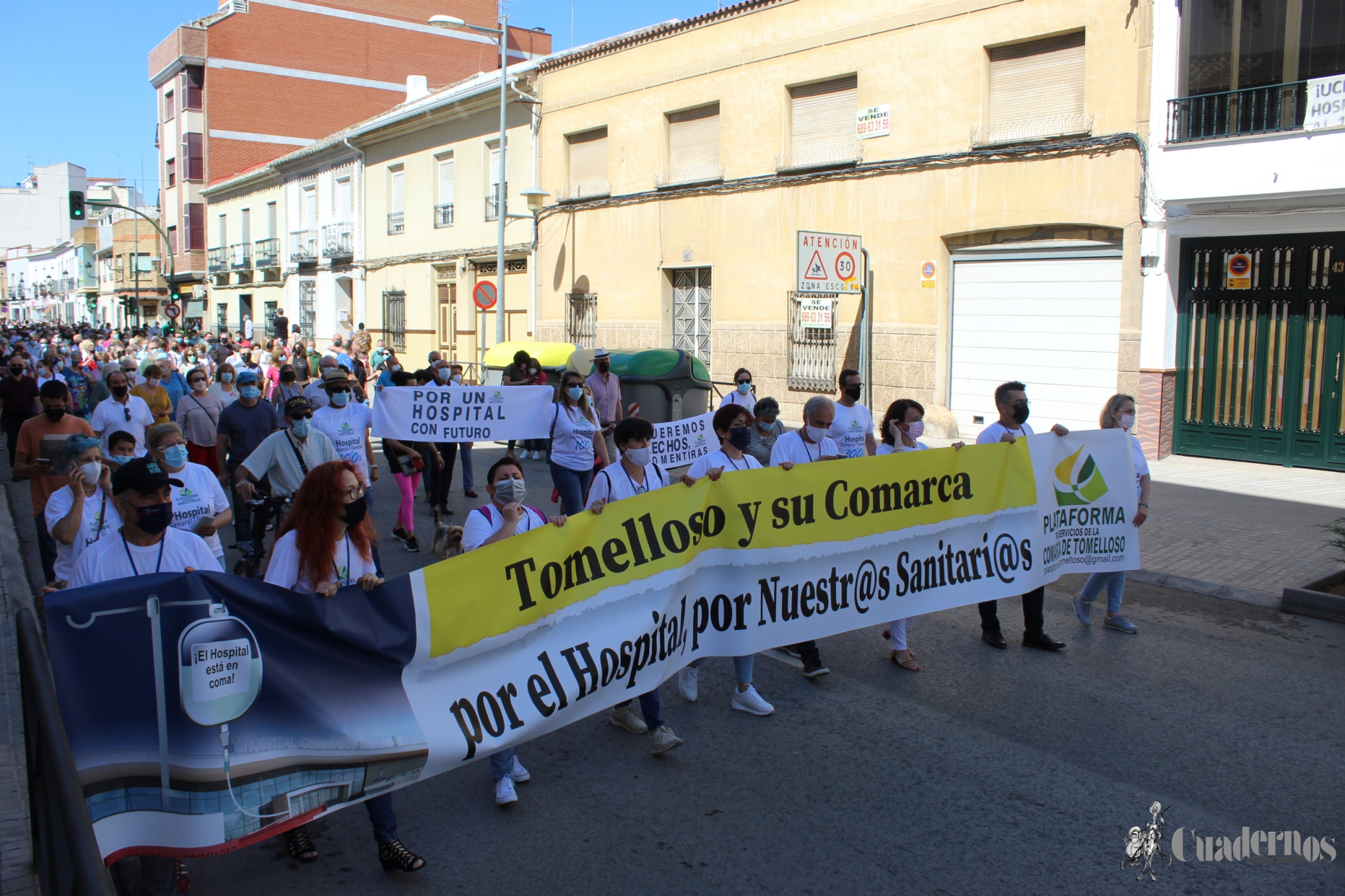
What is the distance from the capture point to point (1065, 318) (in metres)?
15.6

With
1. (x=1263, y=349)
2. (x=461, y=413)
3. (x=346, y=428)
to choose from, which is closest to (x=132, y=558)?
(x=346, y=428)

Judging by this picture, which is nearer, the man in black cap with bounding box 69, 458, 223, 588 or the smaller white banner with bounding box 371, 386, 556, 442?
the man in black cap with bounding box 69, 458, 223, 588

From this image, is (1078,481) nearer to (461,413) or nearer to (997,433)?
(997,433)

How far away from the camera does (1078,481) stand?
6.74m

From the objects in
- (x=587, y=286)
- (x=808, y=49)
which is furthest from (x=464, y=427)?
(x=587, y=286)

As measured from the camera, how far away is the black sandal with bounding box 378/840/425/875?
3.92 m

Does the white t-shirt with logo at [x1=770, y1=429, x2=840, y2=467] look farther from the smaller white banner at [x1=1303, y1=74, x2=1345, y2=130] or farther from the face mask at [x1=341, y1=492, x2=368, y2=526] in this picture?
the smaller white banner at [x1=1303, y1=74, x2=1345, y2=130]

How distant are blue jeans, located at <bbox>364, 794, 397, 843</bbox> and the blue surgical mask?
280 cm

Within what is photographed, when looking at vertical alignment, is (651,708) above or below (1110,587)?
below

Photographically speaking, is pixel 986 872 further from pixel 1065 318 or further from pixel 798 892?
pixel 1065 318

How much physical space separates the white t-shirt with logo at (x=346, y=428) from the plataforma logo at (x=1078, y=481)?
516 centimetres

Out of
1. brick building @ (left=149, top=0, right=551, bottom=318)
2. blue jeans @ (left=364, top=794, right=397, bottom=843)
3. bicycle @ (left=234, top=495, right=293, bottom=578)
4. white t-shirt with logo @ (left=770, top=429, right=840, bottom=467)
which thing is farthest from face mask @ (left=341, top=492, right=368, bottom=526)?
brick building @ (left=149, top=0, right=551, bottom=318)

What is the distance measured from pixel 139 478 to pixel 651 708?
251 cm

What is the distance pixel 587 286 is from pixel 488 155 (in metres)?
5.56
